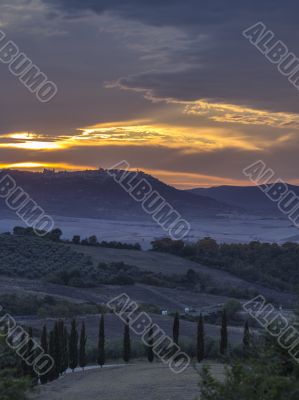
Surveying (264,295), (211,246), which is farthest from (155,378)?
(211,246)

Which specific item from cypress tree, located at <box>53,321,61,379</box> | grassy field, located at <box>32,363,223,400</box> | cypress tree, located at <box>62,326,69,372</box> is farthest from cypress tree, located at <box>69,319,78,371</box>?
cypress tree, located at <box>53,321,61,379</box>

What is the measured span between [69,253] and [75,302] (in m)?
30.7

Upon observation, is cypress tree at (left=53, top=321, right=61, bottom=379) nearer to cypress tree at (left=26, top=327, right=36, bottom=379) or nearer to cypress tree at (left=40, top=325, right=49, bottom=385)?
cypress tree at (left=40, top=325, right=49, bottom=385)

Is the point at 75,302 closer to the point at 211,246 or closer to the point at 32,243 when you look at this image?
the point at 32,243

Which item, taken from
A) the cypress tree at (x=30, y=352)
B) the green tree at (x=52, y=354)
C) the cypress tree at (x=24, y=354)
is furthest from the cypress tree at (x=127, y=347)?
the cypress tree at (x=30, y=352)

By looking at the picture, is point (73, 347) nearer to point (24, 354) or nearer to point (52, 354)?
Answer: point (52, 354)

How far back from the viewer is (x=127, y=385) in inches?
1491

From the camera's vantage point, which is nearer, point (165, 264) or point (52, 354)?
point (52, 354)

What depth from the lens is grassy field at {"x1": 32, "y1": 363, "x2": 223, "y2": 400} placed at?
3416cm

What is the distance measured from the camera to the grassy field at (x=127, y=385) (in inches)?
1345

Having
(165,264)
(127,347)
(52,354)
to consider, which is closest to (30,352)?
(52,354)

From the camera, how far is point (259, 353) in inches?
716

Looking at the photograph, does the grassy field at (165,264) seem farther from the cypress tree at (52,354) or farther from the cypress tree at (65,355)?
the cypress tree at (52,354)

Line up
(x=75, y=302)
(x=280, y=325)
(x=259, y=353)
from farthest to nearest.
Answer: (x=75, y=302) < (x=280, y=325) < (x=259, y=353)
